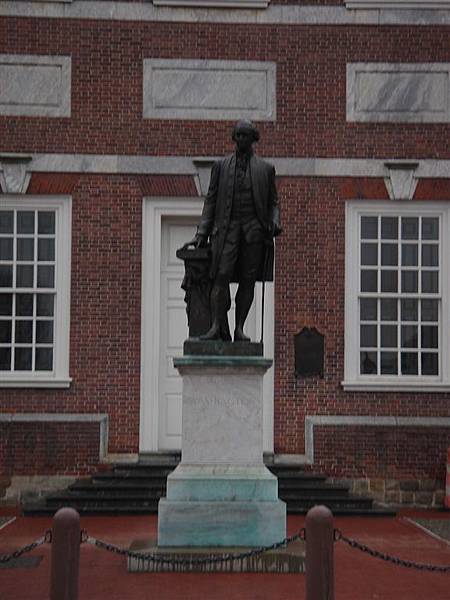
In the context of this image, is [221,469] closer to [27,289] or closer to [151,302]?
[151,302]

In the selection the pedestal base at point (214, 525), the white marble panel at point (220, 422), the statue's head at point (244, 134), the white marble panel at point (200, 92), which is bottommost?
the pedestal base at point (214, 525)

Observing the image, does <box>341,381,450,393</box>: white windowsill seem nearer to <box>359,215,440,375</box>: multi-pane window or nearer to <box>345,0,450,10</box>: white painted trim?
<box>359,215,440,375</box>: multi-pane window

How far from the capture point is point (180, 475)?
10.1m

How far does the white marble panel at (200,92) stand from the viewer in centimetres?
1569

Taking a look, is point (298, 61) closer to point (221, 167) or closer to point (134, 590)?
point (221, 167)

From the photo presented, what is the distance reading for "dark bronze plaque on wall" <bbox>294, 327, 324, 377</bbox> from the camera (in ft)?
50.7

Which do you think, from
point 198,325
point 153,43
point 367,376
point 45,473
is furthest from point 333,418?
point 153,43

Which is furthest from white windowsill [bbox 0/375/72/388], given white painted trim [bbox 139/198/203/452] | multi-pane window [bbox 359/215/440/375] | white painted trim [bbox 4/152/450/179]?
multi-pane window [bbox 359/215/440/375]

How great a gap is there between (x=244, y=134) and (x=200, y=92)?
5336 mm

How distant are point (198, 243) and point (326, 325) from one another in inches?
204

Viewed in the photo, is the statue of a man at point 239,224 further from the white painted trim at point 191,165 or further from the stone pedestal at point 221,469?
the white painted trim at point 191,165

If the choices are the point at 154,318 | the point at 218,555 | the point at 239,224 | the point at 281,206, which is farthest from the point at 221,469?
the point at 281,206

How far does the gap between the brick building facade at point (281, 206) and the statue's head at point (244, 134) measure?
16.0 feet

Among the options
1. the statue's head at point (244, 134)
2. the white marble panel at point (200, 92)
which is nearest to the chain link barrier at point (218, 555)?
the statue's head at point (244, 134)
